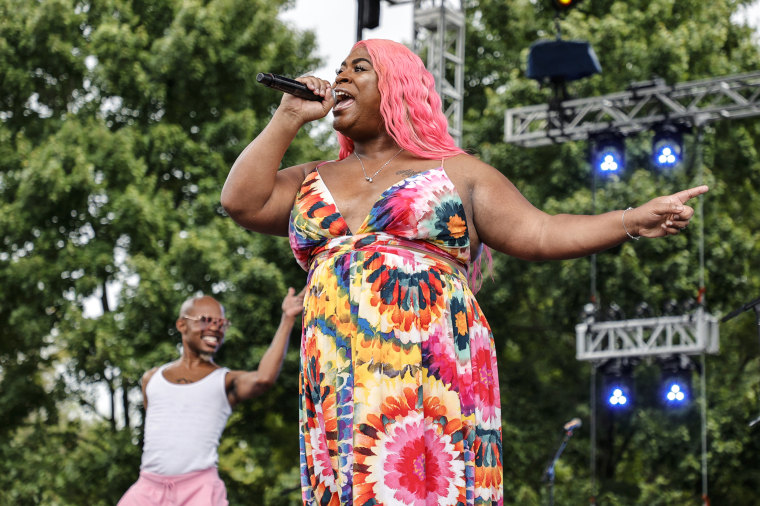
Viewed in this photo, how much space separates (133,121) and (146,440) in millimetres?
11961

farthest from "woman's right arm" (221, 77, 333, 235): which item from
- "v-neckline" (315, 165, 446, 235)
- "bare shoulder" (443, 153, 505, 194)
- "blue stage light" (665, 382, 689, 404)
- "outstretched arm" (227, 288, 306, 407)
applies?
"blue stage light" (665, 382, 689, 404)

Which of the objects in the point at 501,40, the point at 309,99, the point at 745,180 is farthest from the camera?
the point at 501,40

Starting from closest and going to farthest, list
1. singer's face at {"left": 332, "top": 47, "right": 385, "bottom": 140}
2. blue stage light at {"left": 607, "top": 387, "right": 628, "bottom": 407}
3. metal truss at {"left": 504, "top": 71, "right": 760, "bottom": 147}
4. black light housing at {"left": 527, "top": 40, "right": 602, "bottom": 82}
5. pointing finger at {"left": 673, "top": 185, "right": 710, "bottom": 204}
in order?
pointing finger at {"left": 673, "top": 185, "right": 710, "bottom": 204}, singer's face at {"left": 332, "top": 47, "right": 385, "bottom": 140}, metal truss at {"left": 504, "top": 71, "right": 760, "bottom": 147}, black light housing at {"left": 527, "top": 40, "right": 602, "bottom": 82}, blue stage light at {"left": 607, "top": 387, "right": 628, "bottom": 407}

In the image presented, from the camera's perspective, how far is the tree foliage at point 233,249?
14.8 m

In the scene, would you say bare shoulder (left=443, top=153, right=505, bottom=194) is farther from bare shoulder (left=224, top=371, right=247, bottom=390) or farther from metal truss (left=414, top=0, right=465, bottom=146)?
metal truss (left=414, top=0, right=465, bottom=146)

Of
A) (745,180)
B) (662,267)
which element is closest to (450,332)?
(662,267)

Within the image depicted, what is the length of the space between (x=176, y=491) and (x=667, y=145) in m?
7.62

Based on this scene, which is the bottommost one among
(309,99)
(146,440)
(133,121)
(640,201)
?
(146,440)

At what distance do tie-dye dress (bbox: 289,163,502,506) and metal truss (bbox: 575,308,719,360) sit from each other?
1018 centimetres

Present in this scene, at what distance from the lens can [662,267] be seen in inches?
599

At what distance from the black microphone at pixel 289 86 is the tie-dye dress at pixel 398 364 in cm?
28

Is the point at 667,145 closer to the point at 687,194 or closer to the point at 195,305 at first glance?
the point at 195,305

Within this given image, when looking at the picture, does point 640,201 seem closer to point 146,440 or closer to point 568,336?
point 568,336

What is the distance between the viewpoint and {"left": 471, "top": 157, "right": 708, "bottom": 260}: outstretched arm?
245 cm
